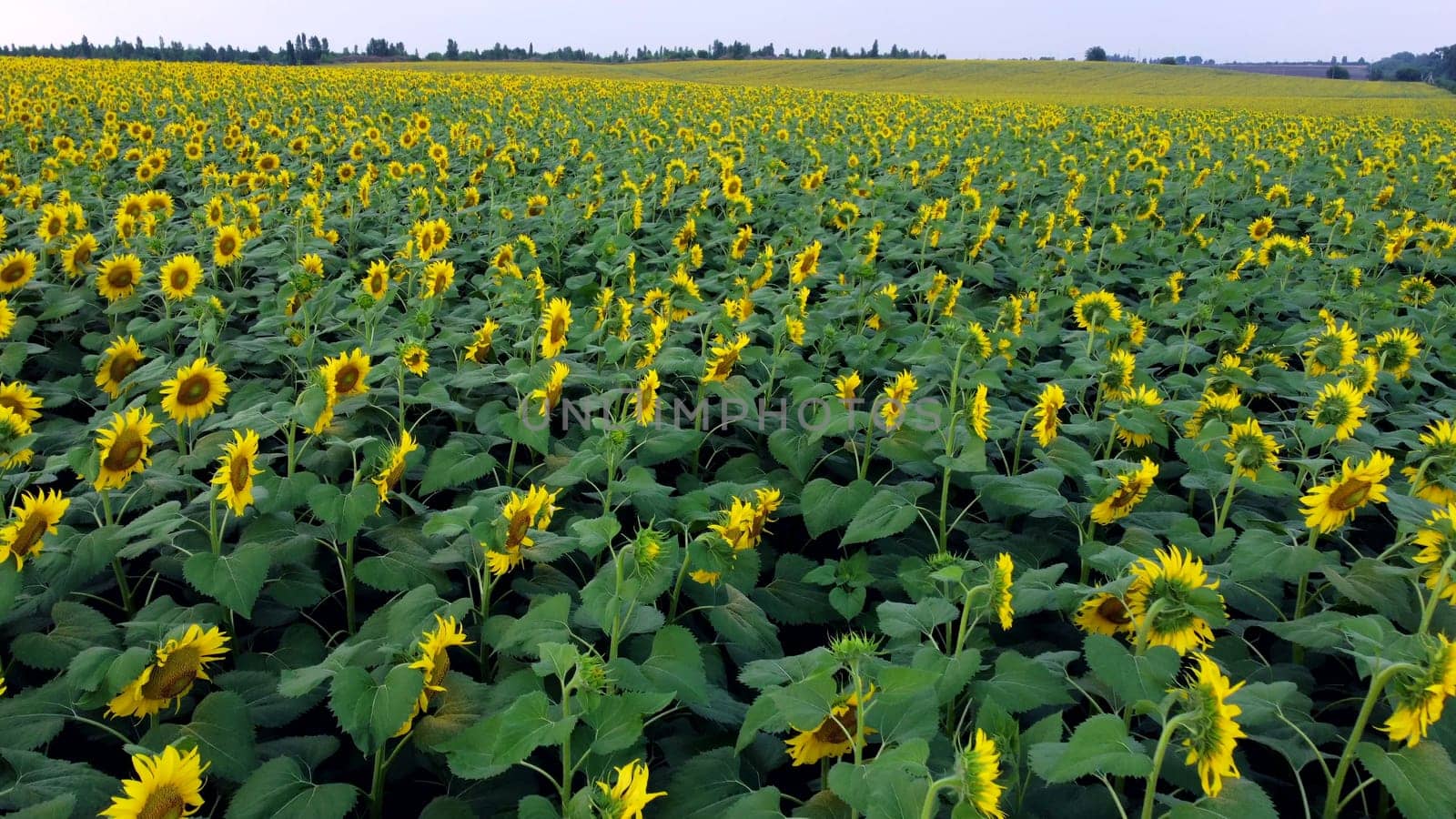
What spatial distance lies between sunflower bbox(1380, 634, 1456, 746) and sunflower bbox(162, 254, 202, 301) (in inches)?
209

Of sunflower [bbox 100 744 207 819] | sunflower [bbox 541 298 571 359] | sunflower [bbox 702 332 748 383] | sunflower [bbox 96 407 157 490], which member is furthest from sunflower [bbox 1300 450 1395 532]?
sunflower [bbox 96 407 157 490]

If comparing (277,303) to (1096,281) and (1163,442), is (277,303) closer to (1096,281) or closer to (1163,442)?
(1163,442)

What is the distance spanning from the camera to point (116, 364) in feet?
12.2

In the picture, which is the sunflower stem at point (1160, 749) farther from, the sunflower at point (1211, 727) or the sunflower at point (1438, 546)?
the sunflower at point (1438, 546)

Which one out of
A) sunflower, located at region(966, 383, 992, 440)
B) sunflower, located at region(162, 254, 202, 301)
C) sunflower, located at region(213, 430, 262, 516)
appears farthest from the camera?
sunflower, located at region(162, 254, 202, 301)

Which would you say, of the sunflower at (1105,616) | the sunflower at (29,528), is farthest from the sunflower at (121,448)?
the sunflower at (1105,616)

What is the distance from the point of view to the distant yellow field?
153 ft

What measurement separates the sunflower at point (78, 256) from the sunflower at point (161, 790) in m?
4.77

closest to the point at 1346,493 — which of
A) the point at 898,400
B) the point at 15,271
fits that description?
the point at 898,400

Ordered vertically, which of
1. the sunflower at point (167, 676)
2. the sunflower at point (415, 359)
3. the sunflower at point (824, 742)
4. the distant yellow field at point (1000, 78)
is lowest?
the sunflower at point (824, 742)

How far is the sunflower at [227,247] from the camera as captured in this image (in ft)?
18.1

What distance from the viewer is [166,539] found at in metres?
2.50

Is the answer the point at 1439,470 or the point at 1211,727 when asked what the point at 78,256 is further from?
the point at 1439,470

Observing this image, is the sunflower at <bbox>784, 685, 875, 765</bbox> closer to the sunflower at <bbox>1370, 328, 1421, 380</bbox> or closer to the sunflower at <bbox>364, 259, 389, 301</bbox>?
the sunflower at <bbox>1370, 328, 1421, 380</bbox>
